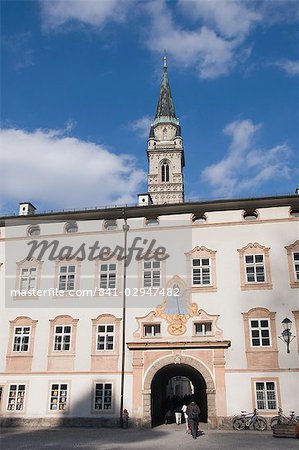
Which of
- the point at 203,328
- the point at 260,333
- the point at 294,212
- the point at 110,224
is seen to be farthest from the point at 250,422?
the point at 110,224

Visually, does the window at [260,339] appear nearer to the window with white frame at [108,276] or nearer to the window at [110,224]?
the window with white frame at [108,276]

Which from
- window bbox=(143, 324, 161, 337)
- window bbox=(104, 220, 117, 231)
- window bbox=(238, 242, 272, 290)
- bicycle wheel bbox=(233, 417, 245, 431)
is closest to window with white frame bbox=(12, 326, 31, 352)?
window bbox=(143, 324, 161, 337)

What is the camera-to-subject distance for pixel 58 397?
25.9 meters

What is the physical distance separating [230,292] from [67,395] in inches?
454

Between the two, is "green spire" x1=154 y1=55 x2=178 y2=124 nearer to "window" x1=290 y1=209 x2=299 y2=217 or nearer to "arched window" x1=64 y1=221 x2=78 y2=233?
"arched window" x1=64 y1=221 x2=78 y2=233

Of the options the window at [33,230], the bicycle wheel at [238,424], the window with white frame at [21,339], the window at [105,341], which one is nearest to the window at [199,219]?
the window at [105,341]

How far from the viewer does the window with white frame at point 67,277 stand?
93.4ft

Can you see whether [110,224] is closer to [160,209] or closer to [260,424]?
[160,209]

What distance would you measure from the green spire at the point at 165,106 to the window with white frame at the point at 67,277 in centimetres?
7588

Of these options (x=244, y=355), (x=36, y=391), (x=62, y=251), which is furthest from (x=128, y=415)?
(x=62, y=251)

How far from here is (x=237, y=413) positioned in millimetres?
23906

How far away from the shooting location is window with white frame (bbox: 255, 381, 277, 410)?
2384 centimetres

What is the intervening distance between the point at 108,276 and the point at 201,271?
6.04 m

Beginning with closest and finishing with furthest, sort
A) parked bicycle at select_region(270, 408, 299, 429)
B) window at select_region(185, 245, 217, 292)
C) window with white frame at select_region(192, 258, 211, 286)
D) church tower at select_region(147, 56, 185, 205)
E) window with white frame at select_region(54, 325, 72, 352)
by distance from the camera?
1. parked bicycle at select_region(270, 408, 299, 429)
2. window at select_region(185, 245, 217, 292)
3. window with white frame at select_region(54, 325, 72, 352)
4. window with white frame at select_region(192, 258, 211, 286)
5. church tower at select_region(147, 56, 185, 205)
